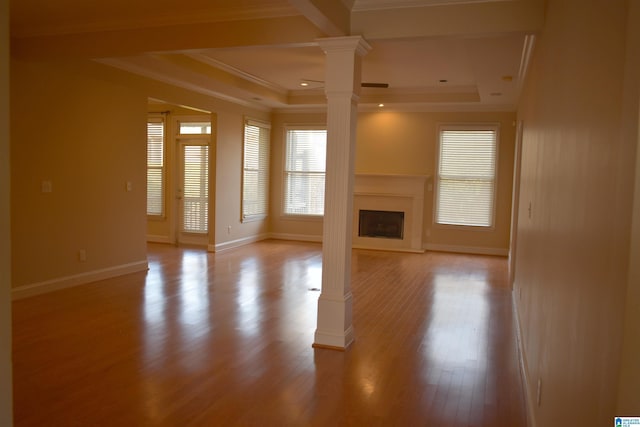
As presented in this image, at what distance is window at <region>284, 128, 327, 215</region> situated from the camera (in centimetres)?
1025

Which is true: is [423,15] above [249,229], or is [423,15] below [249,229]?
above

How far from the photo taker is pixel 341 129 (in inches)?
159

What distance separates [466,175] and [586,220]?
810cm

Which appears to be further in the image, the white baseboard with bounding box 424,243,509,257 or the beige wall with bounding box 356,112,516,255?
the white baseboard with bounding box 424,243,509,257

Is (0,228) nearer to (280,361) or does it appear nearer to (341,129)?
(280,361)

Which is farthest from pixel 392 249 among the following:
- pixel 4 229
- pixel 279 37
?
pixel 4 229

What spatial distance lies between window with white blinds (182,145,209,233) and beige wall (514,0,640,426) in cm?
760

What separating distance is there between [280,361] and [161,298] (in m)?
2.31

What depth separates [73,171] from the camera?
5.95 m

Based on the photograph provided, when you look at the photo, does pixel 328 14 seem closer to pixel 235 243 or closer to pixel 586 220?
pixel 586 220

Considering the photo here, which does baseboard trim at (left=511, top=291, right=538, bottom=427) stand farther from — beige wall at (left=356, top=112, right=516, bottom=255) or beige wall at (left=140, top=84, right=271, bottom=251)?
beige wall at (left=140, top=84, right=271, bottom=251)

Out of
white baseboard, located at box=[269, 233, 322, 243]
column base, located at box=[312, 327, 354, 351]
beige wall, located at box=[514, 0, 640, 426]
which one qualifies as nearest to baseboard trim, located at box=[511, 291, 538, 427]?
beige wall, located at box=[514, 0, 640, 426]

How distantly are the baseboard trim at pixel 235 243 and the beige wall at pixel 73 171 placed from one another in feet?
5.79

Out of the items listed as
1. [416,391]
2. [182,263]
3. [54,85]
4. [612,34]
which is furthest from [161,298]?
[612,34]
